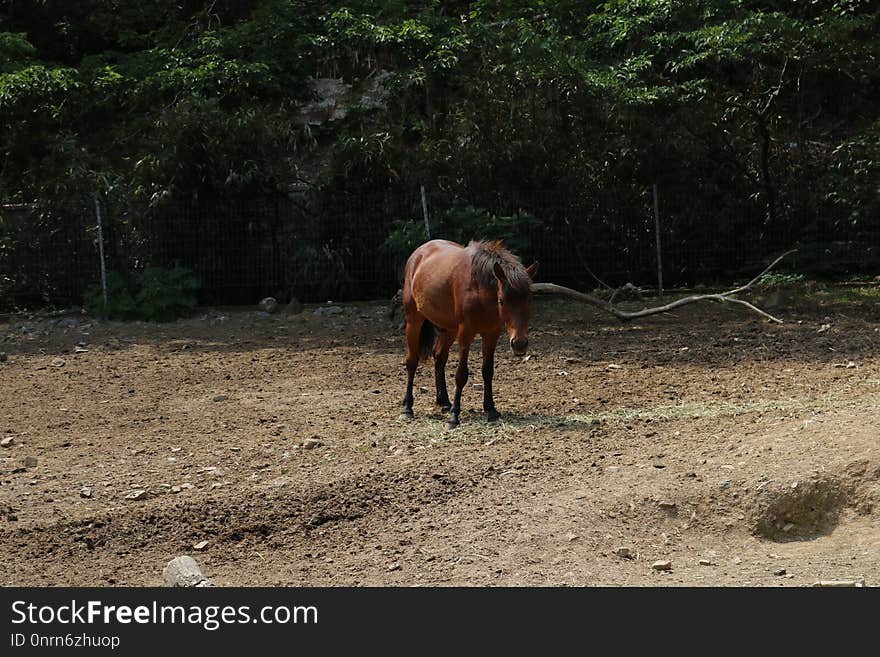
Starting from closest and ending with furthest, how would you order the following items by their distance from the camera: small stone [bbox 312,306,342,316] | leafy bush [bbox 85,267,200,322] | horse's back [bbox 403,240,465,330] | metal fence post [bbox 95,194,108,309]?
horse's back [bbox 403,240,465,330], leafy bush [bbox 85,267,200,322], small stone [bbox 312,306,342,316], metal fence post [bbox 95,194,108,309]

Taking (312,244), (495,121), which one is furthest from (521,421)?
(495,121)

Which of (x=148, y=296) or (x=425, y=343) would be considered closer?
(x=425, y=343)

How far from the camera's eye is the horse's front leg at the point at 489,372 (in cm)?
820

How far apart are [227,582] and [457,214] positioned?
10.2 metres

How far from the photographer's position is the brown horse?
7.77 m

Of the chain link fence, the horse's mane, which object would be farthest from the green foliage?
the horse's mane

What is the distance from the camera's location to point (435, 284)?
8453 mm

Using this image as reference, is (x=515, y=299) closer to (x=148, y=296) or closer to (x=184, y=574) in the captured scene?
(x=184, y=574)

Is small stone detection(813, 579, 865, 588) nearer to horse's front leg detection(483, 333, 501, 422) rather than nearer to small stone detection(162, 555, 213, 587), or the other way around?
small stone detection(162, 555, 213, 587)

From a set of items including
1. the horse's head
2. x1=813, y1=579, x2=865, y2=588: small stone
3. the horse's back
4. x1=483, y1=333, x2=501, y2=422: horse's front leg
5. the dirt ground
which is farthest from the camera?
the horse's back

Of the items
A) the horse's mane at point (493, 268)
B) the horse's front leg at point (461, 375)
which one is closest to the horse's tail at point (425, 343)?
the horse's front leg at point (461, 375)

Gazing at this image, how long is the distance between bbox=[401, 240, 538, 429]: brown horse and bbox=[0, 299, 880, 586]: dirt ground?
0.40 meters

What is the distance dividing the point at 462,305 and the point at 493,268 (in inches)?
16.4

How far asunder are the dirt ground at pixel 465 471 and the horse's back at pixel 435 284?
2.74ft
